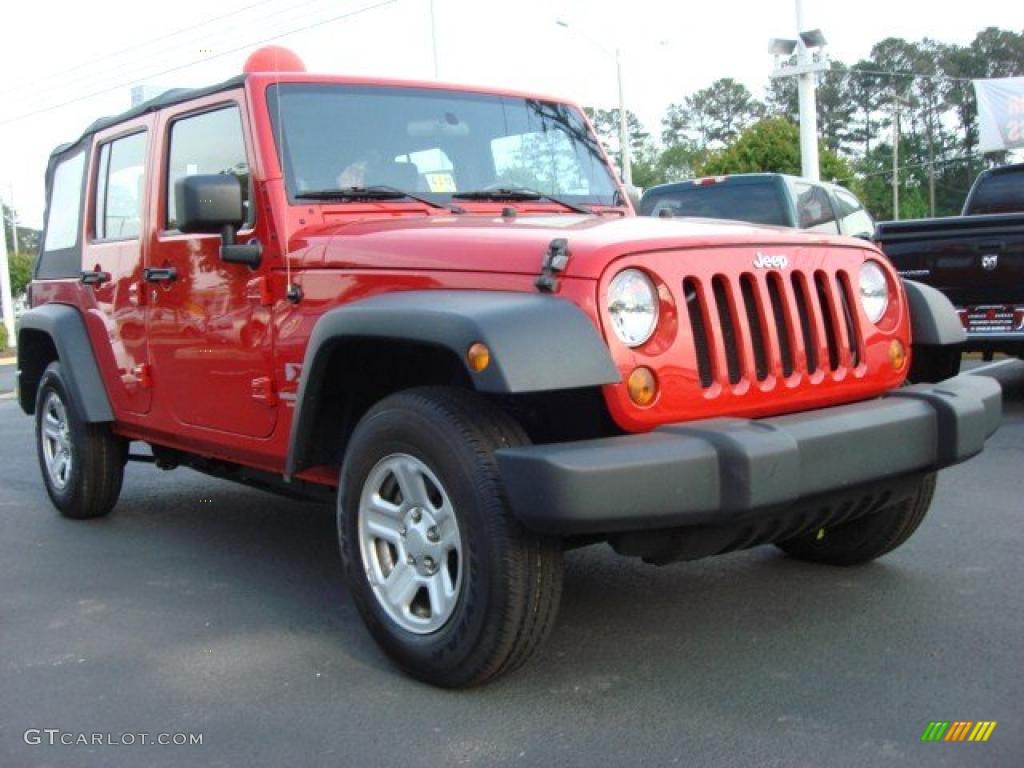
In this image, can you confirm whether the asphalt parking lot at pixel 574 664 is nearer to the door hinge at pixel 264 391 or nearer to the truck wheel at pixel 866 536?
the truck wheel at pixel 866 536

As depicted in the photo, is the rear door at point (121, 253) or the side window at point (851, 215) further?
the side window at point (851, 215)

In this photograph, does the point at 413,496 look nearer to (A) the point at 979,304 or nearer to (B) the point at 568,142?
(B) the point at 568,142

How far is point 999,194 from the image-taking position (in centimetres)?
1118

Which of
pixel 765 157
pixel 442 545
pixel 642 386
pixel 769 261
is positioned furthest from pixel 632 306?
pixel 765 157

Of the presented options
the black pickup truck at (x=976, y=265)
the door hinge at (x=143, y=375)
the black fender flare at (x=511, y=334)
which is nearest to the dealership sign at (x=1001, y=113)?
the black pickup truck at (x=976, y=265)

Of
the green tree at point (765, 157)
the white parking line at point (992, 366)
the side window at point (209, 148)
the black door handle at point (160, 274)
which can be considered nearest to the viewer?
the side window at point (209, 148)

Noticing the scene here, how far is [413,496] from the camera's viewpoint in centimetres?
348

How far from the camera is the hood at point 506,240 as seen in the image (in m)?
3.27

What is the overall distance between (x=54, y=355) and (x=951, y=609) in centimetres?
472

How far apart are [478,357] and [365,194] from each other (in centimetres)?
148

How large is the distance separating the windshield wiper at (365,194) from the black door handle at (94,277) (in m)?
1.67

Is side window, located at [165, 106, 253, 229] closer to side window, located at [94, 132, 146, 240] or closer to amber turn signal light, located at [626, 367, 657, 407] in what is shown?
side window, located at [94, 132, 146, 240]

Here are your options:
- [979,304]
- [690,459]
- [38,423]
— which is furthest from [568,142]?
[979,304]

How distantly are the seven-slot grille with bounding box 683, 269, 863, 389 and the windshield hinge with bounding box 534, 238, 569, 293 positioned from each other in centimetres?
38
